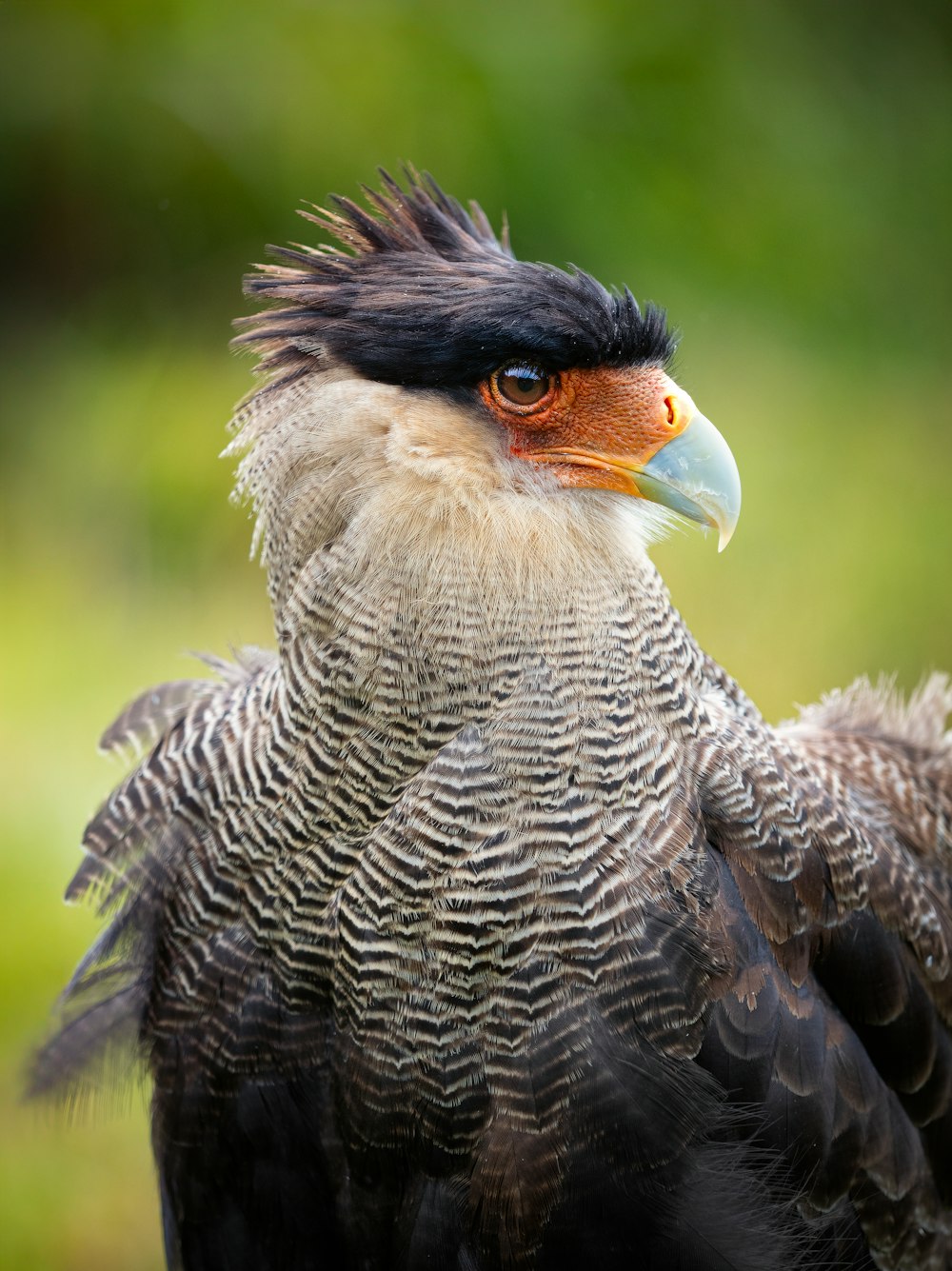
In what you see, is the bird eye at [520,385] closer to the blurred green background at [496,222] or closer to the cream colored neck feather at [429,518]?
the cream colored neck feather at [429,518]

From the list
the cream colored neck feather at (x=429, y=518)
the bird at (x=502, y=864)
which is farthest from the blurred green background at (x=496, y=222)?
the cream colored neck feather at (x=429, y=518)

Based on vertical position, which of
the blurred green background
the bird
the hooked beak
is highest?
the blurred green background

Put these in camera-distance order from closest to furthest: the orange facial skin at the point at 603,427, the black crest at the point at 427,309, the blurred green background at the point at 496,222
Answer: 1. the black crest at the point at 427,309
2. the orange facial skin at the point at 603,427
3. the blurred green background at the point at 496,222

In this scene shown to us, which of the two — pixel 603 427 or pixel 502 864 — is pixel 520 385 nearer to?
pixel 603 427

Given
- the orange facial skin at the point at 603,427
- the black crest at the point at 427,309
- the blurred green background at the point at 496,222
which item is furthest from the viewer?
the blurred green background at the point at 496,222

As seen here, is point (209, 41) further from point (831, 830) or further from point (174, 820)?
point (831, 830)

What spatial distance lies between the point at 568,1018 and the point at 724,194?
Answer: 4536 millimetres

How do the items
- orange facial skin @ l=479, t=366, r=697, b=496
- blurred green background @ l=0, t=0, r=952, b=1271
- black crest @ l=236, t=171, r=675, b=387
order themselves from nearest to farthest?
black crest @ l=236, t=171, r=675, b=387
orange facial skin @ l=479, t=366, r=697, b=496
blurred green background @ l=0, t=0, r=952, b=1271

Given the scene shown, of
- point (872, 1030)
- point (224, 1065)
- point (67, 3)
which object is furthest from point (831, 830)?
point (67, 3)

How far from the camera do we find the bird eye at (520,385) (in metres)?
2.14

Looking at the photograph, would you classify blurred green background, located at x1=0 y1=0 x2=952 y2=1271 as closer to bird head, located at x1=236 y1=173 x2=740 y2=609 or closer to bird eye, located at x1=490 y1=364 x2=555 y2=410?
bird head, located at x1=236 y1=173 x2=740 y2=609

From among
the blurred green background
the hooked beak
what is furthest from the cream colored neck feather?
the blurred green background

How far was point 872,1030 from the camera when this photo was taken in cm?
236

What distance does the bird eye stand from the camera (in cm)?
→ 214
